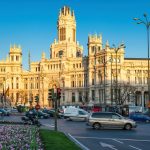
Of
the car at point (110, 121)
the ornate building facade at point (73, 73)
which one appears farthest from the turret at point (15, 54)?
the car at point (110, 121)

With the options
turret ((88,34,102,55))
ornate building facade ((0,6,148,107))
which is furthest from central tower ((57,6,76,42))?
turret ((88,34,102,55))

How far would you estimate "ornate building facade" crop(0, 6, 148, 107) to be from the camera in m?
139

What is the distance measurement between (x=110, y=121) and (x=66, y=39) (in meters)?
125

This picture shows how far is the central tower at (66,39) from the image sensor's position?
161 meters

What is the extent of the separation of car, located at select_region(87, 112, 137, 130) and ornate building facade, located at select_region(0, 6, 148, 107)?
8925 centimetres

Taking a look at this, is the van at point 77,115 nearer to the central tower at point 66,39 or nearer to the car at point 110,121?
the car at point 110,121

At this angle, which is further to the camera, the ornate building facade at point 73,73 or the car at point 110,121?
the ornate building facade at point 73,73

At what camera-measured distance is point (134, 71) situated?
465 feet

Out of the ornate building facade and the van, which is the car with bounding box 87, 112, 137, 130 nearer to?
the van

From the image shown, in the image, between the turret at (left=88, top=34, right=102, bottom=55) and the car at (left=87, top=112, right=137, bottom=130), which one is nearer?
the car at (left=87, top=112, right=137, bottom=130)

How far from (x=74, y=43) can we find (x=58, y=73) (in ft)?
44.2

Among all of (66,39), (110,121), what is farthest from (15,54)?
(110,121)

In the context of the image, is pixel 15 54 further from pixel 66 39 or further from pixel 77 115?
pixel 77 115

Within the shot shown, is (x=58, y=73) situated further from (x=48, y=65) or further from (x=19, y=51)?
(x=19, y=51)
